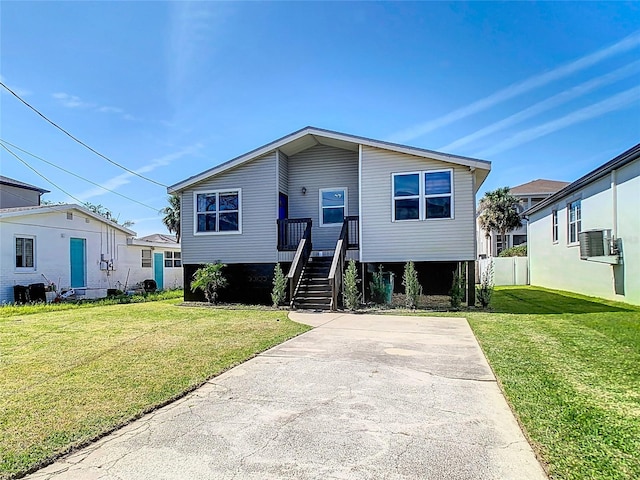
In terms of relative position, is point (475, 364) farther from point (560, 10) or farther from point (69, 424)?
point (560, 10)

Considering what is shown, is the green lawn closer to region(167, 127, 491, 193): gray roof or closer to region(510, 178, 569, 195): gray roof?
region(167, 127, 491, 193): gray roof

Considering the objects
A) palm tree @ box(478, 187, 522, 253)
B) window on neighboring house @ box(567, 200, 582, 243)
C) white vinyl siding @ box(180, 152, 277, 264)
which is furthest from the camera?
palm tree @ box(478, 187, 522, 253)

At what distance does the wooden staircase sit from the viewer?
1096cm

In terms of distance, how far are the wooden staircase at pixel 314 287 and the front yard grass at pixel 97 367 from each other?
1730mm

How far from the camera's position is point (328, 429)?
312cm

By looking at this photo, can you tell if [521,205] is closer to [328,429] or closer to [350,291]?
[350,291]

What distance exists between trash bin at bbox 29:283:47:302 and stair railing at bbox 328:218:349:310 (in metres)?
11.0

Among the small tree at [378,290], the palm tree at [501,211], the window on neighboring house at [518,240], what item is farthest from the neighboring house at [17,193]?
the window on neighboring house at [518,240]

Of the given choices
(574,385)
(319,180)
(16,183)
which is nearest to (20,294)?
(16,183)

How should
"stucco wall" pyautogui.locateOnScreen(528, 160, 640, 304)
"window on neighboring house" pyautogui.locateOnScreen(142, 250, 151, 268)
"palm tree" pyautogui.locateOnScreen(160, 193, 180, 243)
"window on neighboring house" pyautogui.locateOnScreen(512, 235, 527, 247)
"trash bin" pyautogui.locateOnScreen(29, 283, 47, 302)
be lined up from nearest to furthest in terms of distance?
1. "stucco wall" pyautogui.locateOnScreen(528, 160, 640, 304)
2. "trash bin" pyautogui.locateOnScreen(29, 283, 47, 302)
3. "window on neighboring house" pyautogui.locateOnScreen(142, 250, 151, 268)
4. "palm tree" pyautogui.locateOnScreen(160, 193, 180, 243)
5. "window on neighboring house" pyautogui.locateOnScreen(512, 235, 527, 247)

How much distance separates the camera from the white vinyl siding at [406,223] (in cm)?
1124

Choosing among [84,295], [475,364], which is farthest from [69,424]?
[84,295]

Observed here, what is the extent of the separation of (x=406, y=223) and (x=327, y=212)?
308 cm

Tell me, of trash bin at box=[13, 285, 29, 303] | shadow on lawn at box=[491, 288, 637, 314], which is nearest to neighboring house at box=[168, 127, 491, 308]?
shadow on lawn at box=[491, 288, 637, 314]
